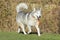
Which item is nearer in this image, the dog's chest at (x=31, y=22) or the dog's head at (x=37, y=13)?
the dog's head at (x=37, y=13)

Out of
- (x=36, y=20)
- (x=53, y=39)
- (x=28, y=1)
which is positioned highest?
(x=28, y=1)

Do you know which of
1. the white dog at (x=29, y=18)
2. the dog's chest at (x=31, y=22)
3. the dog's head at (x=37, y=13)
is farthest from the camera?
the dog's chest at (x=31, y=22)

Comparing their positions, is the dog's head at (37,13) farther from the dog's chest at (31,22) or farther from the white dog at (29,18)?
the dog's chest at (31,22)

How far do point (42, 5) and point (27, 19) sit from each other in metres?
3.22

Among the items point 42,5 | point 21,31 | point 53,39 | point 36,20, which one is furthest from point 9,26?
point 53,39

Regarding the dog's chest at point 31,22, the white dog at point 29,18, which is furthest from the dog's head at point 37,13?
the dog's chest at point 31,22

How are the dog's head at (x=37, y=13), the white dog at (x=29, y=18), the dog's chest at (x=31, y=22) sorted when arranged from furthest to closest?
the dog's chest at (x=31, y=22), the white dog at (x=29, y=18), the dog's head at (x=37, y=13)

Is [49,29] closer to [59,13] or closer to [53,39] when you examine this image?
[59,13]

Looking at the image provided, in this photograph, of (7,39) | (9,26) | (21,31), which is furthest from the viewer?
(9,26)

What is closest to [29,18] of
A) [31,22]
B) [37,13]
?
[31,22]

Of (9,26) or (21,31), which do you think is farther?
(9,26)

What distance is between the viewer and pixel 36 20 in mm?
11312

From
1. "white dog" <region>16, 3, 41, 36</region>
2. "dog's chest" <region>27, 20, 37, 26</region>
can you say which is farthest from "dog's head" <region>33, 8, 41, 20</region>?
"dog's chest" <region>27, 20, 37, 26</region>

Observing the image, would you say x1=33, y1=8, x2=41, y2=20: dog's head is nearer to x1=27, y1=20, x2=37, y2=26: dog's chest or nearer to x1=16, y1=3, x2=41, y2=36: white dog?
x1=16, y1=3, x2=41, y2=36: white dog
